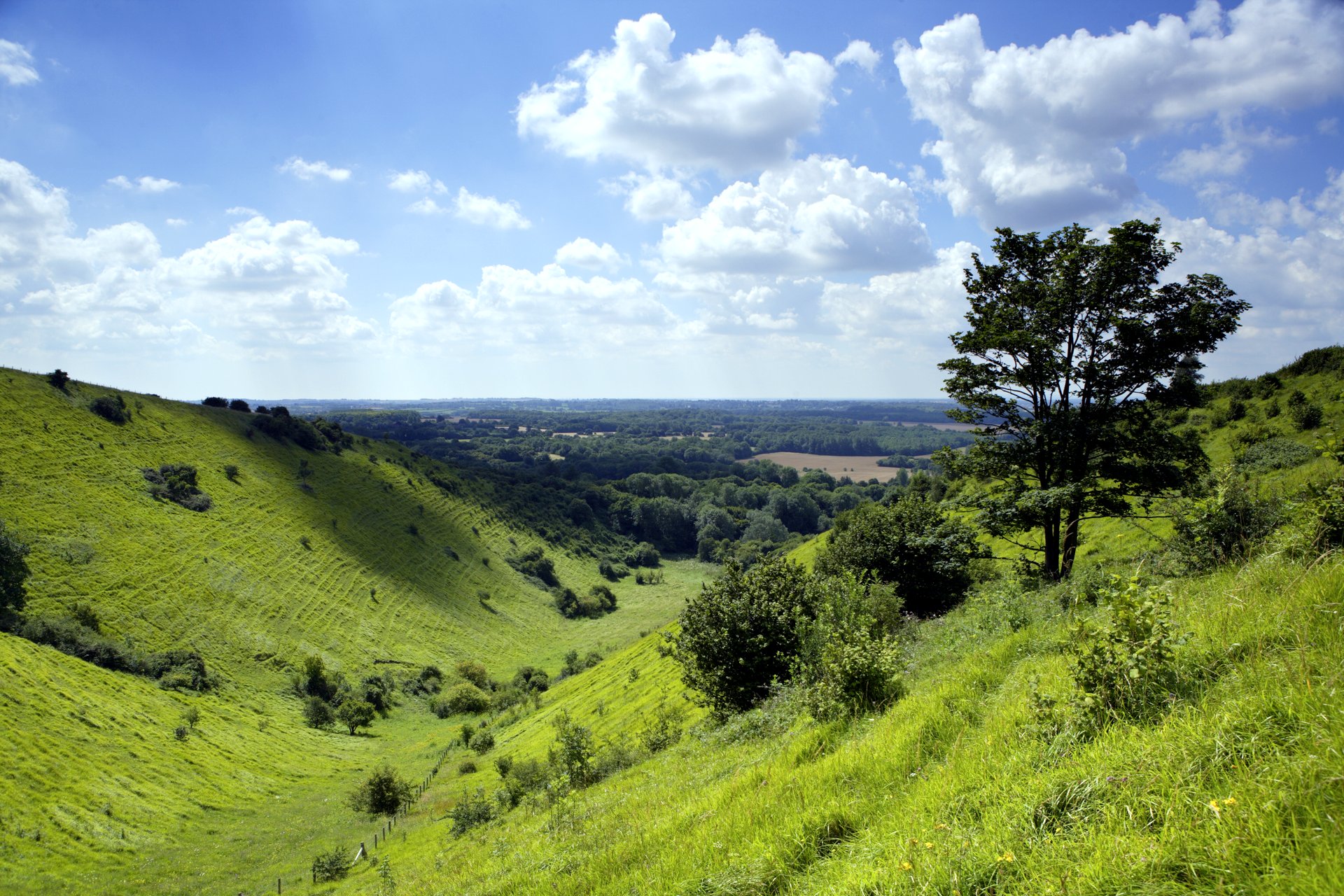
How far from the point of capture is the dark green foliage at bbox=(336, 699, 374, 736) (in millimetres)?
64750

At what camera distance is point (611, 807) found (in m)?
11.6

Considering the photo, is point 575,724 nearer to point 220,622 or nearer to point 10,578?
point 10,578

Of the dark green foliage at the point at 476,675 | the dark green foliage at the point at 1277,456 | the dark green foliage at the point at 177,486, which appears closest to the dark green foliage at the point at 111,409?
the dark green foliage at the point at 177,486

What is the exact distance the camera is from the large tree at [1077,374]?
16.1 meters

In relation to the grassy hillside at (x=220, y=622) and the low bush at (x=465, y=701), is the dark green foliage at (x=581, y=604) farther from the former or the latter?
the low bush at (x=465, y=701)

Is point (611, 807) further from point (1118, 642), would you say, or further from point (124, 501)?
point (124, 501)

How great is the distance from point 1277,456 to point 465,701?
78116mm

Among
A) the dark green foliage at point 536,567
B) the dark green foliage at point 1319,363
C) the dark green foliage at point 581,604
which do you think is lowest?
the dark green foliage at point 581,604

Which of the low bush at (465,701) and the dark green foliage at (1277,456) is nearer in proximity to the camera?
the dark green foliage at (1277,456)

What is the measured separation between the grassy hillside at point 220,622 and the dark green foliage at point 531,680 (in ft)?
18.1

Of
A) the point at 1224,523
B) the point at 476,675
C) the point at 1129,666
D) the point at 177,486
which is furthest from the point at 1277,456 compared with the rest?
the point at 177,486

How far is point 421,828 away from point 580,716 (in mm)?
12789

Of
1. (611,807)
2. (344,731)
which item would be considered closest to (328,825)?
(344,731)

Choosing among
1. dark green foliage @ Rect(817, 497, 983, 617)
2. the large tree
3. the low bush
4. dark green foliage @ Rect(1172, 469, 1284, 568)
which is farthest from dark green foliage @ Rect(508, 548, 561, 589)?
dark green foliage @ Rect(1172, 469, 1284, 568)
